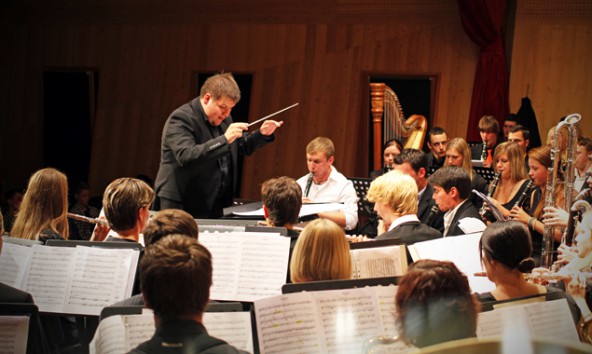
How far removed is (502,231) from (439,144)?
170 inches

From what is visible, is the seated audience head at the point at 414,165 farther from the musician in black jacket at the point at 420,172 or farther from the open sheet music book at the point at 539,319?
the open sheet music book at the point at 539,319

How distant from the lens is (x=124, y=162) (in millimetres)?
9859

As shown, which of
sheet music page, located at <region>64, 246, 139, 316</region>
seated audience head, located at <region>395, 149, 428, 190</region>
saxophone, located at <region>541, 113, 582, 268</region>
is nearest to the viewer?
sheet music page, located at <region>64, 246, 139, 316</region>

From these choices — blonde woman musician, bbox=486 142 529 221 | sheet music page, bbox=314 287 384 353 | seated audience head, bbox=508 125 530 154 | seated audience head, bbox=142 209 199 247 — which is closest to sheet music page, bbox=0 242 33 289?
seated audience head, bbox=142 209 199 247

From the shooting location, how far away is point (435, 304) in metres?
2.25

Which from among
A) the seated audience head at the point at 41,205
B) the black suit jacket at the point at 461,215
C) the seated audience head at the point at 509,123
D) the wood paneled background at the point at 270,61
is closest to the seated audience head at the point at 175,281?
the seated audience head at the point at 41,205

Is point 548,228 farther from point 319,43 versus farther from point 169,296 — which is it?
point 319,43

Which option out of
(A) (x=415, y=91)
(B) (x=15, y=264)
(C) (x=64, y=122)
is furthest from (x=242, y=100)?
(B) (x=15, y=264)

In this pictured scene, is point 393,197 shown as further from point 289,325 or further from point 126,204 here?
point 289,325

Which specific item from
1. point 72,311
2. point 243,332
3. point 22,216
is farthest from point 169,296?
point 22,216

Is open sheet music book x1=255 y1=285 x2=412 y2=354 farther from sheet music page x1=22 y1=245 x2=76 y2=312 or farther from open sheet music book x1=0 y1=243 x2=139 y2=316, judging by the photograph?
sheet music page x1=22 y1=245 x2=76 y2=312

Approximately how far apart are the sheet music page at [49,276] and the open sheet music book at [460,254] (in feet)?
5.29

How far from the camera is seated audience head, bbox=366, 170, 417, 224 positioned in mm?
4273

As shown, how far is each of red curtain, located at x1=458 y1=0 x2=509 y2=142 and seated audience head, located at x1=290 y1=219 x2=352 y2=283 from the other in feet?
17.8
